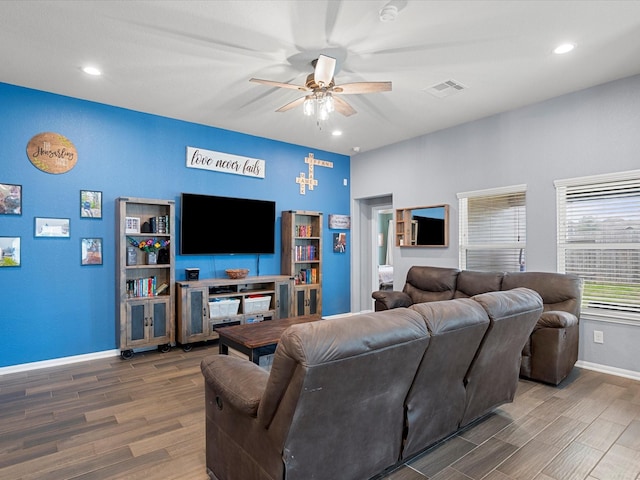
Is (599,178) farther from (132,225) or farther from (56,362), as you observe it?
(56,362)

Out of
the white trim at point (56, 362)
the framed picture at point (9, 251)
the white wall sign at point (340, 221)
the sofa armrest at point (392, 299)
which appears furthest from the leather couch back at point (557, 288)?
the framed picture at point (9, 251)

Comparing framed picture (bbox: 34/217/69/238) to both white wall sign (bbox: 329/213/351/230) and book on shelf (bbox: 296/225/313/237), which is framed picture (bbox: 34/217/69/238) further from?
white wall sign (bbox: 329/213/351/230)

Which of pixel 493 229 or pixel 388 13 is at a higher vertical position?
pixel 388 13

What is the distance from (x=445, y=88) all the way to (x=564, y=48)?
3.54 feet

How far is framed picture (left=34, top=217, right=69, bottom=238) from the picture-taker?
3.83 meters

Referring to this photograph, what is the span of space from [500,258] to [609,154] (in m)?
1.59

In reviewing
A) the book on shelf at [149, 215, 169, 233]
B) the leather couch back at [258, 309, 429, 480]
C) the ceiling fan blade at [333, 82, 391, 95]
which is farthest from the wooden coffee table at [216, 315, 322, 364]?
the ceiling fan blade at [333, 82, 391, 95]

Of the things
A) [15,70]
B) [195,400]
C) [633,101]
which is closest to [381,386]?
[195,400]

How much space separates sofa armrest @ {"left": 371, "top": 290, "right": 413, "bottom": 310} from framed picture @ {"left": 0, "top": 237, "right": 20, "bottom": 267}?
4024mm

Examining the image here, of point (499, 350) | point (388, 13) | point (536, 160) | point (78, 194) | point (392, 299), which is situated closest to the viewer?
point (499, 350)

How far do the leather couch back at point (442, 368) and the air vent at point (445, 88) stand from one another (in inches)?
102

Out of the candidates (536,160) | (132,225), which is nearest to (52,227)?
(132,225)

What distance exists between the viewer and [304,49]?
305cm

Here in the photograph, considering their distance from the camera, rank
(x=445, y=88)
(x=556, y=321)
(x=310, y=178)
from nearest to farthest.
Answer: (x=556, y=321) → (x=445, y=88) → (x=310, y=178)
